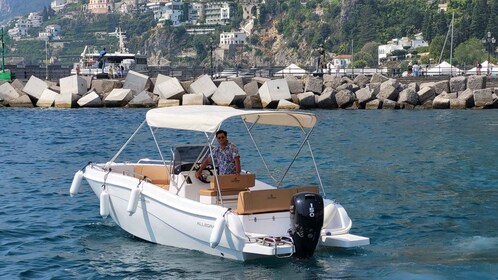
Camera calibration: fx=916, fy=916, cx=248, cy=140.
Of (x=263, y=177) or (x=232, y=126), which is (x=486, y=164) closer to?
(x=263, y=177)

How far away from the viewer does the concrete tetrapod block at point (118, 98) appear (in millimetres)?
54375

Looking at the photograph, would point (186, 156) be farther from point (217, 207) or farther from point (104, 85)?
point (104, 85)

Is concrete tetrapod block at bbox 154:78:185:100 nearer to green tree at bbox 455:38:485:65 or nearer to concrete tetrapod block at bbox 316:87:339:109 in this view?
concrete tetrapod block at bbox 316:87:339:109

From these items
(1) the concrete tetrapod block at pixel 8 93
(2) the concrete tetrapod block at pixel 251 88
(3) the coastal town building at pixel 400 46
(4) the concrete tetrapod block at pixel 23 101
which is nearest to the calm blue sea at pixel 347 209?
(2) the concrete tetrapod block at pixel 251 88

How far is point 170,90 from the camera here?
52344 mm

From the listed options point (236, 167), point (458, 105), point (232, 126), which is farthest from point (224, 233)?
point (458, 105)

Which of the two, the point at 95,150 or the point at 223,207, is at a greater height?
the point at 223,207

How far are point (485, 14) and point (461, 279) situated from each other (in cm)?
16855

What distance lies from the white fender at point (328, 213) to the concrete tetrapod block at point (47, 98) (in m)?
42.0

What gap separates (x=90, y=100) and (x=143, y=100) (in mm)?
3387

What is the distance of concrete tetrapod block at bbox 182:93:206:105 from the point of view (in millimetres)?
49938

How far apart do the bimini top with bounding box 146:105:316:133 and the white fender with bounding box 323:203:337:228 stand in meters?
1.99

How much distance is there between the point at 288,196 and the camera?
15.1 m

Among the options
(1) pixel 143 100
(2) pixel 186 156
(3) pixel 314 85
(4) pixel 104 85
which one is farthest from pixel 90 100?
(2) pixel 186 156
